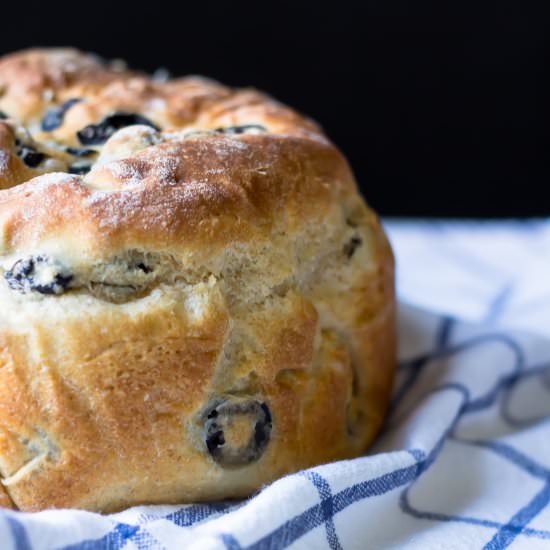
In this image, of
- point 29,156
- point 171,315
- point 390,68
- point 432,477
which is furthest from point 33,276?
point 390,68

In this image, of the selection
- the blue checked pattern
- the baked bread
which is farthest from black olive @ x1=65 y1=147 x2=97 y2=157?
the blue checked pattern

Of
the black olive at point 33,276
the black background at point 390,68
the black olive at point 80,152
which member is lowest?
the black background at point 390,68

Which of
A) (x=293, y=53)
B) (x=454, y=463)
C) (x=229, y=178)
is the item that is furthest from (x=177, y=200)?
(x=293, y=53)

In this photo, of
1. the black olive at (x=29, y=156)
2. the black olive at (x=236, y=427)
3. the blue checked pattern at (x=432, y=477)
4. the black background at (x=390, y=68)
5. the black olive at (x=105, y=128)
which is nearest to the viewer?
the blue checked pattern at (x=432, y=477)

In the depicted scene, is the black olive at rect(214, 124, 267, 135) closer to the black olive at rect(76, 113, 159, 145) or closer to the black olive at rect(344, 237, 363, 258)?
the black olive at rect(76, 113, 159, 145)

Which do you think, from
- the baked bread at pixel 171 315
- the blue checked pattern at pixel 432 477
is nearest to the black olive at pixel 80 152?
the baked bread at pixel 171 315

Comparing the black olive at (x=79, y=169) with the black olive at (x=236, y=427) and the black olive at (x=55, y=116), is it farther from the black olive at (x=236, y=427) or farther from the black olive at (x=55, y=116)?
the black olive at (x=236, y=427)

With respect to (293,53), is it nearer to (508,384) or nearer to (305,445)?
(508,384)
